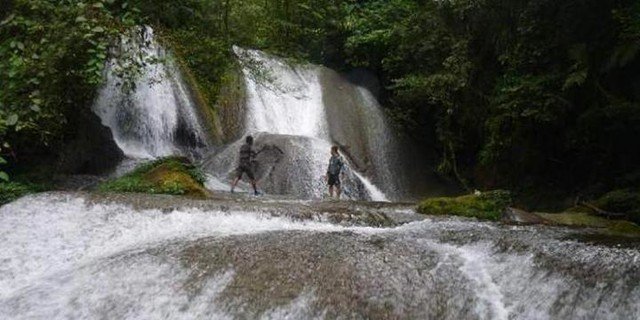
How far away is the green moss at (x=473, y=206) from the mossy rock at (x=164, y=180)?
4.12 m

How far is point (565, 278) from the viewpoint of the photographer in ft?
21.6

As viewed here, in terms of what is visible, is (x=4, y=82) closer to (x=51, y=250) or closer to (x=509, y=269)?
(x=51, y=250)

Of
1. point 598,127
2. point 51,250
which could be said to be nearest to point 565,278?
point 51,250

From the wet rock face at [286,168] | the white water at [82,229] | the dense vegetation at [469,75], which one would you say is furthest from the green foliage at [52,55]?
the wet rock face at [286,168]

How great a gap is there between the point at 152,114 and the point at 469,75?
27.7ft

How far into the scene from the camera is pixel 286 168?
57.7 ft

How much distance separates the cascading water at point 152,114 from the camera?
55.6 ft

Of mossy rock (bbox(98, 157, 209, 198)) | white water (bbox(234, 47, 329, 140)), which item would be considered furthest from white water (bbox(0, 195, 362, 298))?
white water (bbox(234, 47, 329, 140))

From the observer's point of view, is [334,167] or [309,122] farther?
[309,122]

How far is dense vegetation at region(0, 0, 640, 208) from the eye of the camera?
11961 millimetres

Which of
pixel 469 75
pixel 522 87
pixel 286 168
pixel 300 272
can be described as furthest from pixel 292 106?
pixel 300 272

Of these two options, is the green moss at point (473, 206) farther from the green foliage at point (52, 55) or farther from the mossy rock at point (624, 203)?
the green foliage at point (52, 55)

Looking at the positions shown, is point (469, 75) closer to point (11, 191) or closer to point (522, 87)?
point (522, 87)

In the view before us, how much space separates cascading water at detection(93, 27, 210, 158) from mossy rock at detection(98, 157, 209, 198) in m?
3.29
